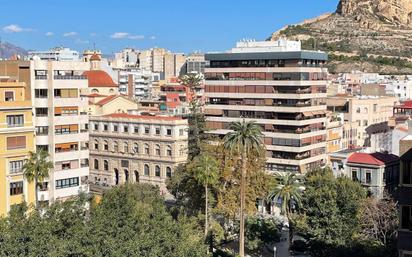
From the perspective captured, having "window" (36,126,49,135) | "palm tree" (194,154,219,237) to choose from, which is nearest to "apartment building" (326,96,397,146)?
"palm tree" (194,154,219,237)

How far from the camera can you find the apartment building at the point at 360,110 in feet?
315

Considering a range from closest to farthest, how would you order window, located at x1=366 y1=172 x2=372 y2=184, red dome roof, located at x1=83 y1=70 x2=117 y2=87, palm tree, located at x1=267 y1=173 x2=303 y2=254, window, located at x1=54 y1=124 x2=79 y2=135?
window, located at x1=54 y1=124 x2=79 y2=135, palm tree, located at x1=267 y1=173 x2=303 y2=254, window, located at x1=366 y1=172 x2=372 y2=184, red dome roof, located at x1=83 y1=70 x2=117 y2=87

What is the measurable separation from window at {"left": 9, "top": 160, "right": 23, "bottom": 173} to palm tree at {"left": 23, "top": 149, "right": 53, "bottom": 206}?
1.32m

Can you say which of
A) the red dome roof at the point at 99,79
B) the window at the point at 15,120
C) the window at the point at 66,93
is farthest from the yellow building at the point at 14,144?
the red dome roof at the point at 99,79

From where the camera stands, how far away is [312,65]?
79.0 meters

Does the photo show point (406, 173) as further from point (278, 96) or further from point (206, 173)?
point (278, 96)

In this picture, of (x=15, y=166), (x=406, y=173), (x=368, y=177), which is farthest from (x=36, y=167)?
(x=368, y=177)

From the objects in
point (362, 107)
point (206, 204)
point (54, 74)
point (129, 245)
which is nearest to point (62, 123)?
point (54, 74)

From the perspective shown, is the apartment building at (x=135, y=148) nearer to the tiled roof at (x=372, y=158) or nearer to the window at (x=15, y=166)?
the tiled roof at (x=372, y=158)

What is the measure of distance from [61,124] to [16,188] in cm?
802

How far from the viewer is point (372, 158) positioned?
208ft

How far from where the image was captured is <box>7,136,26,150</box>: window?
5209 centimetres

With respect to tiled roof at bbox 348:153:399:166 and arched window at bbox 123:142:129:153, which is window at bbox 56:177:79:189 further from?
arched window at bbox 123:142:129:153

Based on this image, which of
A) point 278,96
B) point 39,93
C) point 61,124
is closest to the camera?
point 39,93
